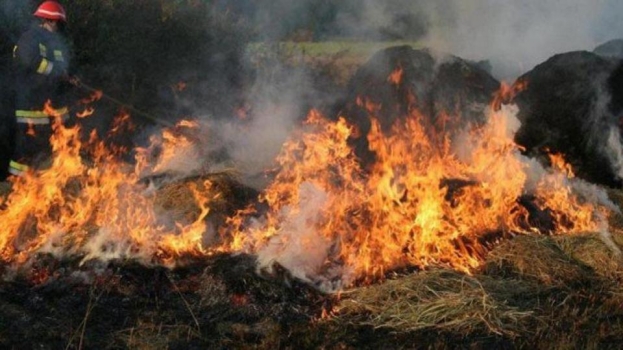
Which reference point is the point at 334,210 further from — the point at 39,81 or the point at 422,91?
the point at 39,81

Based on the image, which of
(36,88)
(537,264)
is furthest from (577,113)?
(36,88)

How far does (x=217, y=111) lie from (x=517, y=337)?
6970 mm

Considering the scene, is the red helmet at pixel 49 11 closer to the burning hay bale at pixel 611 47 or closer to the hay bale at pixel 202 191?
the hay bale at pixel 202 191

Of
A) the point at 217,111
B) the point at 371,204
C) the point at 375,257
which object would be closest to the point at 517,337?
the point at 375,257

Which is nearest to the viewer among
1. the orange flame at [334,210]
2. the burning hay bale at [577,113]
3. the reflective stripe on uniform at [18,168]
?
the orange flame at [334,210]

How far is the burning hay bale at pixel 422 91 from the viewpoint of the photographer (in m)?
7.77

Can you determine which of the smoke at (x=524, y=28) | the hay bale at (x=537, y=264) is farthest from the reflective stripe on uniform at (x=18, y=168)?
the smoke at (x=524, y=28)

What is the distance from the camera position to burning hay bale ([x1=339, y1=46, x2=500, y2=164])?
7.77 m

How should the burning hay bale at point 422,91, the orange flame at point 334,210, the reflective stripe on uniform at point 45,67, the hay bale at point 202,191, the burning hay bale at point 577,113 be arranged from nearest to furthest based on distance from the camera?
the orange flame at point 334,210 → the hay bale at point 202,191 → the reflective stripe on uniform at point 45,67 → the burning hay bale at point 577,113 → the burning hay bale at point 422,91

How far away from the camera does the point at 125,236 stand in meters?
5.26

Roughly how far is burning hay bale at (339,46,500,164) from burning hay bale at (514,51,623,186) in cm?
58

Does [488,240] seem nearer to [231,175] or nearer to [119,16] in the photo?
[231,175]

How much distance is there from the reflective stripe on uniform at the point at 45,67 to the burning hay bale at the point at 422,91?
12.1ft

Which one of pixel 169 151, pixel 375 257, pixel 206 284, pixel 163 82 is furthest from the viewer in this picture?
pixel 163 82
